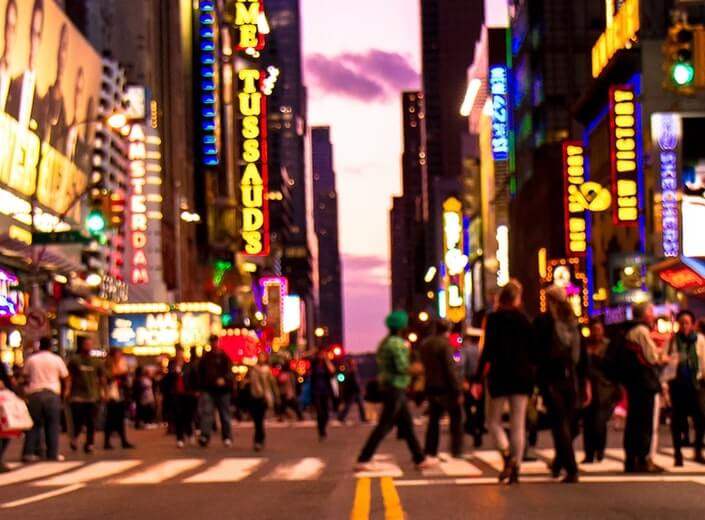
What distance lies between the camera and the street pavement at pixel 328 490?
459 inches

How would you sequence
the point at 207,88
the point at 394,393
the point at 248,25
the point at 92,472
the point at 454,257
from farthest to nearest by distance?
the point at 454,257
the point at 248,25
the point at 207,88
the point at 92,472
the point at 394,393

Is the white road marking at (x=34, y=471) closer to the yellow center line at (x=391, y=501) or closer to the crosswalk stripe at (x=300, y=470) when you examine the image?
the crosswalk stripe at (x=300, y=470)

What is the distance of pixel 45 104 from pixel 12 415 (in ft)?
87.0

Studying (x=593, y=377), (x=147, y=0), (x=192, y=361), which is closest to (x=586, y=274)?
(x=147, y=0)

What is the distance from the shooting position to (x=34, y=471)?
19125 mm

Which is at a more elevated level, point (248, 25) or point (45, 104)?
point (248, 25)

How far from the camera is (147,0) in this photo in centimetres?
7825

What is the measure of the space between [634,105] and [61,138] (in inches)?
857

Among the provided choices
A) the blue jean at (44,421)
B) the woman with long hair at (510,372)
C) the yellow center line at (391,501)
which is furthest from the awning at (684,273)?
the woman with long hair at (510,372)

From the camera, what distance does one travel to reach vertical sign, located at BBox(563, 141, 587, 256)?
7012 cm

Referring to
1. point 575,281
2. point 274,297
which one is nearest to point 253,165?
point 575,281

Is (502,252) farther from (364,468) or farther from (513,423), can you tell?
(513,423)

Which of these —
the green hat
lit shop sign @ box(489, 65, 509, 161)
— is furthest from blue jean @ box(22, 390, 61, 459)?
lit shop sign @ box(489, 65, 509, 161)

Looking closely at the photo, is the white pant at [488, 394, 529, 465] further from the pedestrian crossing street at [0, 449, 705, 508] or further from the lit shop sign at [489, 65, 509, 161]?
the lit shop sign at [489, 65, 509, 161]
